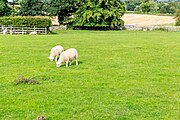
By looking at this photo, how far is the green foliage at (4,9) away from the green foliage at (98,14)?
1471cm

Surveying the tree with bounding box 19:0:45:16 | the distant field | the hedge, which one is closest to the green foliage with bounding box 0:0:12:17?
the tree with bounding box 19:0:45:16

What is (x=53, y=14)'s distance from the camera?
76312 millimetres

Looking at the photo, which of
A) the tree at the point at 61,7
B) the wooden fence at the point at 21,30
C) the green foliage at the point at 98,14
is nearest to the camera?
the wooden fence at the point at 21,30

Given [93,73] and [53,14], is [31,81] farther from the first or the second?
[53,14]

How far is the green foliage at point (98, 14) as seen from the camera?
243 ft

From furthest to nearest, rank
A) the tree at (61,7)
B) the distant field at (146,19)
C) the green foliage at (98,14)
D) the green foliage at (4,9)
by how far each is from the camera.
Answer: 1. the distant field at (146,19)
2. the tree at (61,7)
3. the green foliage at (98,14)
4. the green foliage at (4,9)

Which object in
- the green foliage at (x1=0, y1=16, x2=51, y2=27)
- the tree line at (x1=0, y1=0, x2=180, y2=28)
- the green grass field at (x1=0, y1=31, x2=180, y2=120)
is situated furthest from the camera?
the tree line at (x1=0, y1=0, x2=180, y2=28)

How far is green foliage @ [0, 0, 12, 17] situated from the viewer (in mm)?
70000

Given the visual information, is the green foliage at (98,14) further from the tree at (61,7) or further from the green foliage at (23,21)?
the green foliage at (23,21)

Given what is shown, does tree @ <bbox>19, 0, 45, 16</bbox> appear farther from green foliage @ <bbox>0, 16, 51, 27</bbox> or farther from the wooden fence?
the wooden fence

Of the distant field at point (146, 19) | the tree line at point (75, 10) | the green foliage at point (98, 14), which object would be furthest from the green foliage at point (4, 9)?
the distant field at point (146, 19)

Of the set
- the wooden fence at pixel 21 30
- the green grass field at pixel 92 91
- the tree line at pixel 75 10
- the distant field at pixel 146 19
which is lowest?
the green grass field at pixel 92 91

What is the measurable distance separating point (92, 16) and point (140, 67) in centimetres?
5726

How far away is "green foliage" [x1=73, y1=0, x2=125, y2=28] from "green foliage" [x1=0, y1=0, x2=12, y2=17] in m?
14.7
